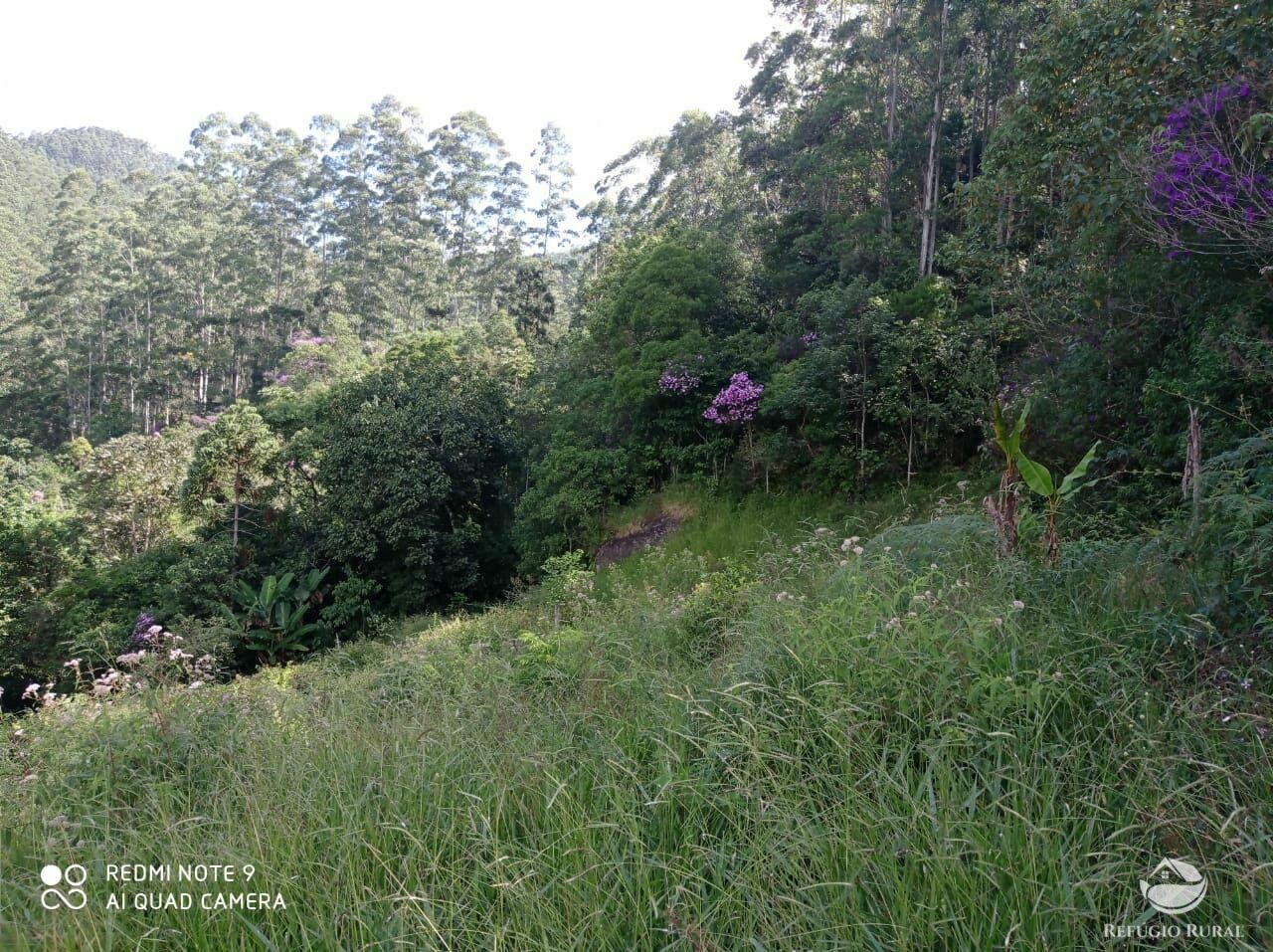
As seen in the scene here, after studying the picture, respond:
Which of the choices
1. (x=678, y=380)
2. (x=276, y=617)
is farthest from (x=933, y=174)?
(x=276, y=617)

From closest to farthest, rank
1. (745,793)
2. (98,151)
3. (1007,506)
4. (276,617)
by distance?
(745,793), (1007,506), (276,617), (98,151)

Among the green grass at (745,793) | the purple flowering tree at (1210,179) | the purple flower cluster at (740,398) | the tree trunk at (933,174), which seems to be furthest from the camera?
the tree trunk at (933,174)

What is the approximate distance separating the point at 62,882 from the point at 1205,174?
6.33 meters

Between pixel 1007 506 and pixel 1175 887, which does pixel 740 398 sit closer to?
pixel 1007 506

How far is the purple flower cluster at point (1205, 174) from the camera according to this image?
14.2ft

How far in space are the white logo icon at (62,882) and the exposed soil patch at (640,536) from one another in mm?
10912

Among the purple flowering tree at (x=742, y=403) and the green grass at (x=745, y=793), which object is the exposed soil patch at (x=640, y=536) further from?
the green grass at (x=745, y=793)

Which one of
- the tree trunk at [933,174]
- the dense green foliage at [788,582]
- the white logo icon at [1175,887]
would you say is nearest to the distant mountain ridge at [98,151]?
the dense green foliage at [788,582]

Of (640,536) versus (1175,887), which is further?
(640,536)

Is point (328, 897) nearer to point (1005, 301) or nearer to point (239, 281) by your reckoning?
point (1005, 301)

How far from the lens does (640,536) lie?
13797 mm

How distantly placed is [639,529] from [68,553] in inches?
453

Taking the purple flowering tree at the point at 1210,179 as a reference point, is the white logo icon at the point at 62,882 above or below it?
below

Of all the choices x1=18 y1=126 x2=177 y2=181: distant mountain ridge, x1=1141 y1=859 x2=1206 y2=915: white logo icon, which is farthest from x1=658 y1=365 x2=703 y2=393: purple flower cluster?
x1=18 y1=126 x2=177 y2=181: distant mountain ridge
